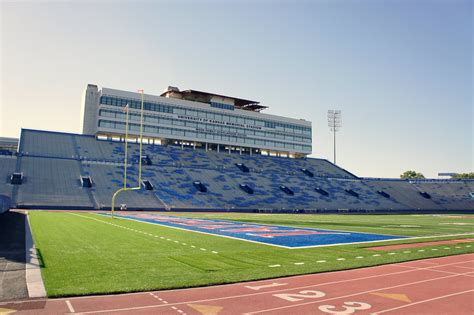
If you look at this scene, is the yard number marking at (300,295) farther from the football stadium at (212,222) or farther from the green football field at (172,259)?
the green football field at (172,259)

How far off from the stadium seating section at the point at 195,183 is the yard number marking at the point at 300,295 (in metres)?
43.4

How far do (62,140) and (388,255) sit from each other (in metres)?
66.0

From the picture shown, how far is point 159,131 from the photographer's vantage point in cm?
7506

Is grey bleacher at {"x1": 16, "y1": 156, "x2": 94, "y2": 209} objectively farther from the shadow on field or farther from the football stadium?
the shadow on field

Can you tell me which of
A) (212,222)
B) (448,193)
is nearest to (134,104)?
(212,222)

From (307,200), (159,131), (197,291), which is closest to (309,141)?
(307,200)

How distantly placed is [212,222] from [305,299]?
24266 mm

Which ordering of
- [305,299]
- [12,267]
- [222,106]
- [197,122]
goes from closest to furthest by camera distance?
[305,299] < [12,267] < [197,122] < [222,106]

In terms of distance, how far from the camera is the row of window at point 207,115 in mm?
71519

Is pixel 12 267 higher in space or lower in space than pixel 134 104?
lower

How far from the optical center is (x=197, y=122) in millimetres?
79312

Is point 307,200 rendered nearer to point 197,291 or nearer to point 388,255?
point 388,255

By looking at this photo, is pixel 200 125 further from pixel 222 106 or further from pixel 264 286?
pixel 264 286

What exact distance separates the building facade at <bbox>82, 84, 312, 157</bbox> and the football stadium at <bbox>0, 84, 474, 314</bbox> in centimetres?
29
